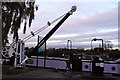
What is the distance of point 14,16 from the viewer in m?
13.2

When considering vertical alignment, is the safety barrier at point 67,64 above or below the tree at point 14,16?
below

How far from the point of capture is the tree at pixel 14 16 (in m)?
12.4

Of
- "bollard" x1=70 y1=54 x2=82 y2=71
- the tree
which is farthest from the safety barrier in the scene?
the tree

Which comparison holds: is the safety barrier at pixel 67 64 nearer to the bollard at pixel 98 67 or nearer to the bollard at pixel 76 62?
the bollard at pixel 98 67

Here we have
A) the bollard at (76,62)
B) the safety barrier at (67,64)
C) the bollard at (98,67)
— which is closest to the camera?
the bollard at (98,67)

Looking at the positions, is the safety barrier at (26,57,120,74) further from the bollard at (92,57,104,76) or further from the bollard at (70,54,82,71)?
the bollard at (70,54,82,71)

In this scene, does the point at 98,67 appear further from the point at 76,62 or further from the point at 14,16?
the point at 14,16

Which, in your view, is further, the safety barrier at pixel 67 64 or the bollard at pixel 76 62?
the bollard at pixel 76 62

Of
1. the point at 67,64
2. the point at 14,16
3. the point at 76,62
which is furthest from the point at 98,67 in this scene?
the point at 14,16

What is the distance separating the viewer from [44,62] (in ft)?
45.9

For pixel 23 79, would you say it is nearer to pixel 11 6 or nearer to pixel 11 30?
pixel 11 30

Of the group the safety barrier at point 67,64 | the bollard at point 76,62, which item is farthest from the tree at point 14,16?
the bollard at point 76,62

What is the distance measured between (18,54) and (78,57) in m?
5.26

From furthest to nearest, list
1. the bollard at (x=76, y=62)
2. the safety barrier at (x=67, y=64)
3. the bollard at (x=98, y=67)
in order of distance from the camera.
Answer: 1. the bollard at (x=76, y=62)
2. the safety barrier at (x=67, y=64)
3. the bollard at (x=98, y=67)
